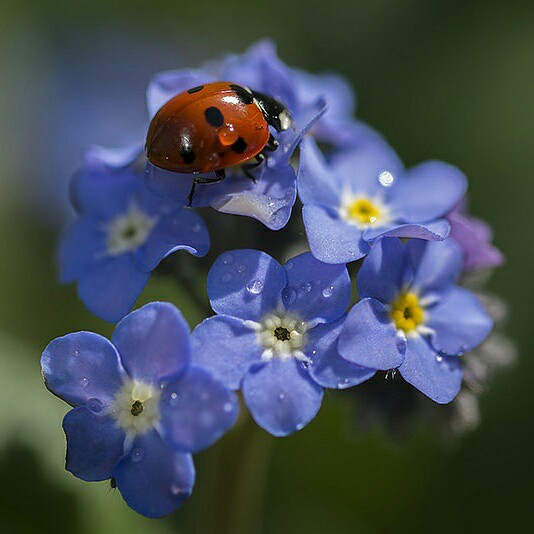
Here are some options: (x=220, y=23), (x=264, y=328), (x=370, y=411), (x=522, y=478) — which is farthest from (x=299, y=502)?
(x=220, y=23)

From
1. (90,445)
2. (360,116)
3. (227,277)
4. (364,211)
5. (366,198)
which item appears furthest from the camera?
(360,116)

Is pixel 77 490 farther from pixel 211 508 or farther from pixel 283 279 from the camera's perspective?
pixel 283 279

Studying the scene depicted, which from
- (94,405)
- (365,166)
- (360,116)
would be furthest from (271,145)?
(360,116)

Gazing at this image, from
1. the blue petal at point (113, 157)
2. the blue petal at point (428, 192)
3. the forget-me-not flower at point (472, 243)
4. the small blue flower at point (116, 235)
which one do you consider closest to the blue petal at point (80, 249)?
the small blue flower at point (116, 235)

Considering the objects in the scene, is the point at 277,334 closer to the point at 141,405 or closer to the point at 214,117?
the point at 141,405

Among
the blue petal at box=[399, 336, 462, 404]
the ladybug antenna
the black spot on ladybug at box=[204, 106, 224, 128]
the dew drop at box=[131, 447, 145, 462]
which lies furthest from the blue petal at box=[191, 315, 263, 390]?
the ladybug antenna

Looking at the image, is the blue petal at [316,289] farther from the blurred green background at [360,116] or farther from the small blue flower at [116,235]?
the blurred green background at [360,116]
